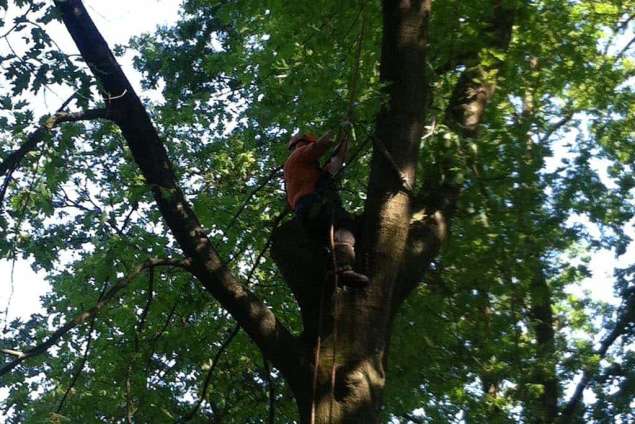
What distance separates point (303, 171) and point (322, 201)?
0.41 meters

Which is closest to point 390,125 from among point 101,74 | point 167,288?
point 101,74

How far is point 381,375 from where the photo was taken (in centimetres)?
385

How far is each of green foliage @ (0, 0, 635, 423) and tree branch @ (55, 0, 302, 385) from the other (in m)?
0.17

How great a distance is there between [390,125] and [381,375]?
143cm

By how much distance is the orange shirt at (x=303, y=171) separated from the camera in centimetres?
473

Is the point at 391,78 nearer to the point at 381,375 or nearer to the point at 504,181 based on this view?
the point at 504,181

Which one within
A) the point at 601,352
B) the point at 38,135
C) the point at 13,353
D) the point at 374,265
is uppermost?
the point at 601,352

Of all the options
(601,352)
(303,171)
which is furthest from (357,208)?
(601,352)

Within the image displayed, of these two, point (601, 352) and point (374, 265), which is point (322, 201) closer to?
point (374, 265)

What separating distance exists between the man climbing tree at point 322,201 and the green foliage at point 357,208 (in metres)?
0.28

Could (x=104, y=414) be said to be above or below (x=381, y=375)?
above

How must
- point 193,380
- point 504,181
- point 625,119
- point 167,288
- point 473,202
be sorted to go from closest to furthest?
point 473,202 → point 504,181 → point 167,288 → point 193,380 → point 625,119

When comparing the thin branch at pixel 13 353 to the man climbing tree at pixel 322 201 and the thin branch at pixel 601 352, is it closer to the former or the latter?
the man climbing tree at pixel 322 201

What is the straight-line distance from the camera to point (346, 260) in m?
4.01
